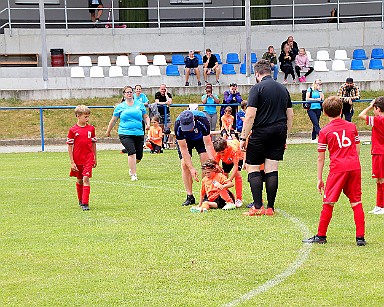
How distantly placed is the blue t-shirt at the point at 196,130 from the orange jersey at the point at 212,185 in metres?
0.69

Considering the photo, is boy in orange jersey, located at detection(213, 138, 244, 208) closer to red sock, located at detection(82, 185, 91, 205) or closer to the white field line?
red sock, located at detection(82, 185, 91, 205)

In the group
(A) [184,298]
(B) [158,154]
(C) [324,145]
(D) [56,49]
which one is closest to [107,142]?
(B) [158,154]

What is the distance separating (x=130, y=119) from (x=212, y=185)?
467cm

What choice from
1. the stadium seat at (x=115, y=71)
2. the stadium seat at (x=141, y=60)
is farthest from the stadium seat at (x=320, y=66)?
the stadium seat at (x=115, y=71)

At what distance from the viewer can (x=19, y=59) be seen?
36938 millimetres

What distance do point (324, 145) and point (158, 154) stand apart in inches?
587

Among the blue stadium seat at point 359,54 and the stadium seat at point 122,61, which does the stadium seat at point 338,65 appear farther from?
the stadium seat at point 122,61

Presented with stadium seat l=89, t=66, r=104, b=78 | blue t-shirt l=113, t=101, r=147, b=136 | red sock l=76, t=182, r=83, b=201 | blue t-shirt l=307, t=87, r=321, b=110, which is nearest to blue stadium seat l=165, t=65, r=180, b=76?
stadium seat l=89, t=66, r=104, b=78

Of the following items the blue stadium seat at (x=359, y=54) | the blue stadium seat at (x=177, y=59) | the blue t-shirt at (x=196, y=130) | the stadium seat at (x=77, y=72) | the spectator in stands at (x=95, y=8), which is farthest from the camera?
the spectator in stands at (x=95, y=8)

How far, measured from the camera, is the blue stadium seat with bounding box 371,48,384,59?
119 ft

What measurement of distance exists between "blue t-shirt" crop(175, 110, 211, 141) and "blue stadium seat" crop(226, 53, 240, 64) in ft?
76.3

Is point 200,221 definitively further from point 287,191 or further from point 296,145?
point 296,145

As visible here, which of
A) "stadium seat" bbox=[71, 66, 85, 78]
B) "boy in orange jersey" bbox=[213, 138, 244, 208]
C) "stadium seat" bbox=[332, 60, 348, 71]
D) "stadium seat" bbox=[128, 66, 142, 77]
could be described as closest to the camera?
"boy in orange jersey" bbox=[213, 138, 244, 208]

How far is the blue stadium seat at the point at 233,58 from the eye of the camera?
35938 mm
